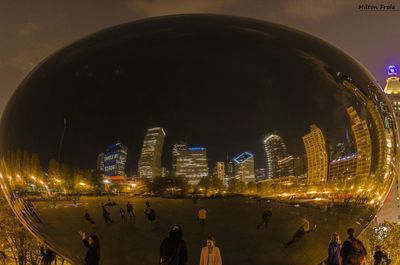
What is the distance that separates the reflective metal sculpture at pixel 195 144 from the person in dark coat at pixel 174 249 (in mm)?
98

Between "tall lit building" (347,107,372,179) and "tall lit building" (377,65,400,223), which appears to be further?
"tall lit building" (377,65,400,223)

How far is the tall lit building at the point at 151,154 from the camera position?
6.29 metres

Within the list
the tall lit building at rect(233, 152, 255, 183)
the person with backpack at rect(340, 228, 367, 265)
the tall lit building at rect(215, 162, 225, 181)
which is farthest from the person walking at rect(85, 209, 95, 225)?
the person with backpack at rect(340, 228, 367, 265)

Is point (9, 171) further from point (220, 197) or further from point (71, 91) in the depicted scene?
point (220, 197)

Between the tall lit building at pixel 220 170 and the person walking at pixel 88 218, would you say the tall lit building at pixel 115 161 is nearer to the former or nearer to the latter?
the person walking at pixel 88 218

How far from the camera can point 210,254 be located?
657cm

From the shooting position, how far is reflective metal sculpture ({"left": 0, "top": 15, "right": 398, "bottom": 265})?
634 cm

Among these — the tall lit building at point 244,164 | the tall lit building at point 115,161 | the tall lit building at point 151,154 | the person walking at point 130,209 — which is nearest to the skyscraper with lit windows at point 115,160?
the tall lit building at point 115,161

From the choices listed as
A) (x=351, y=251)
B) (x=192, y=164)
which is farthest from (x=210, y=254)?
(x=351, y=251)

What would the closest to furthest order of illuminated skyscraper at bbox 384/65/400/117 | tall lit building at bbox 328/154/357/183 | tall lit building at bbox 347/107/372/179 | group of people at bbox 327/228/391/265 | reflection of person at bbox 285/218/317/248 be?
tall lit building at bbox 328/154/357/183 < reflection of person at bbox 285/218/317/248 < tall lit building at bbox 347/107/372/179 < group of people at bbox 327/228/391/265 < illuminated skyscraper at bbox 384/65/400/117

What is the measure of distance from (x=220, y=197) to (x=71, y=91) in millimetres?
2355

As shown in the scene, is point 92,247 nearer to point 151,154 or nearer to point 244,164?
point 151,154

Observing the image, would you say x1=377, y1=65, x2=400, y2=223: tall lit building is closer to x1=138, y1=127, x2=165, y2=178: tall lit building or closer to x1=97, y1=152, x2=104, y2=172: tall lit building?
x1=138, y1=127, x2=165, y2=178: tall lit building

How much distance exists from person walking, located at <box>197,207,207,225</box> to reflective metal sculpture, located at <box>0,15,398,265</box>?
6 cm
